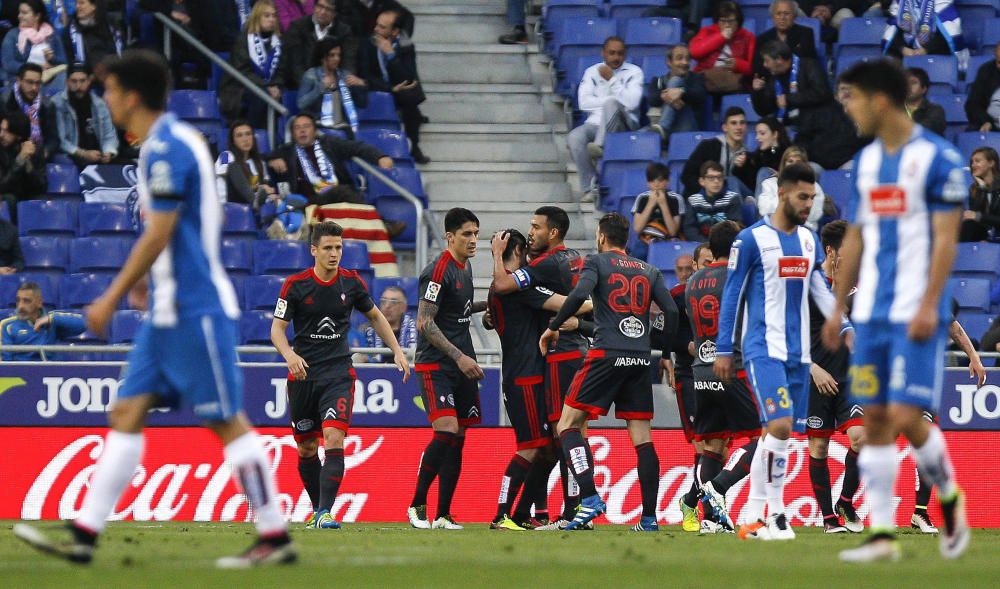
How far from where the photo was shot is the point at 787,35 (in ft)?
65.2

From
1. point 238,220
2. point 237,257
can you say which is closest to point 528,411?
point 237,257

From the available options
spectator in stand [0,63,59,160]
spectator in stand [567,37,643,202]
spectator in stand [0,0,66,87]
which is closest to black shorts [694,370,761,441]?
spectator in stand [567,37,643,202]

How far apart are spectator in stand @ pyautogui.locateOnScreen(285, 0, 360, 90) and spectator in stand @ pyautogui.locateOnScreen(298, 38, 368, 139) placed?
32 centimetres

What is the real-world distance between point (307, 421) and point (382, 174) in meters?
6.23

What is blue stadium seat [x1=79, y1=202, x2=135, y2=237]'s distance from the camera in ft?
57.3

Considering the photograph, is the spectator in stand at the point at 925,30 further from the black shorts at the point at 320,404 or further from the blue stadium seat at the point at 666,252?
the black shorts at the point at 320,404

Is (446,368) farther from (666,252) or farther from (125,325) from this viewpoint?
(125,325)

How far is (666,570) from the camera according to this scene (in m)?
6.84

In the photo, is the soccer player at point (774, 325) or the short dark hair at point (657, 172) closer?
the soccer player at point (774, 325)

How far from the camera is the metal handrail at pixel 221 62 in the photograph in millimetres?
18812

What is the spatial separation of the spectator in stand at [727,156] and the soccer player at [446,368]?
18.1 ft

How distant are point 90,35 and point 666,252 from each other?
7331 mm

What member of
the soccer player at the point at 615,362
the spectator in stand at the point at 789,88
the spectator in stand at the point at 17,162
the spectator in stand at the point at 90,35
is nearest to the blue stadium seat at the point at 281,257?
the spectator in stand at the point at 17,162

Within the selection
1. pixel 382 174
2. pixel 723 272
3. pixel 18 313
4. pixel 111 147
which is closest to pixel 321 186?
pixel 382 174
